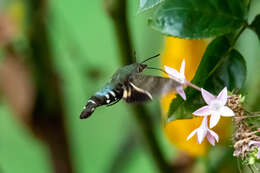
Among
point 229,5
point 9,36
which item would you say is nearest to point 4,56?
point 9,36

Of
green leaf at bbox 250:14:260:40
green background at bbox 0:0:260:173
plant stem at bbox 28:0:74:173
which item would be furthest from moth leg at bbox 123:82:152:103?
green background at bbox 0:0:260:173

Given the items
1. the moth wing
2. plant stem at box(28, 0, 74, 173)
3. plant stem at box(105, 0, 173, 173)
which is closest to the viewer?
the moth wing

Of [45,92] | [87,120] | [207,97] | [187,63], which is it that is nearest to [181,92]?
[207,97]

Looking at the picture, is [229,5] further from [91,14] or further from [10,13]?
[91,14]

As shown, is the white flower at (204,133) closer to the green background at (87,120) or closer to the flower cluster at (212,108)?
the flower cluster at (212,108)

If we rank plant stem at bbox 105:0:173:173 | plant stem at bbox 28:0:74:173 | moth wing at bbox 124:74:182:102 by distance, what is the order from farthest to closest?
plant stem at bbox 28:0:74:173, plant stem at bbox 105:0:173:173, moth wing at bbox 124:74:182:102

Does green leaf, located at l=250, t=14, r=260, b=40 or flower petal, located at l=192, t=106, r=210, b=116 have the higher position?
green leaf, located at l=250, t=14, r=260, b=40

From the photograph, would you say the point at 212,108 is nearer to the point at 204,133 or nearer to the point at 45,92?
the point at 204,133

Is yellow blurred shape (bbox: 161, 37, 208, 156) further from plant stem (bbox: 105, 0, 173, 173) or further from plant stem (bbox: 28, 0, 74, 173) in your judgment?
plant stem (bbox: 28, 0, 74, 173)
